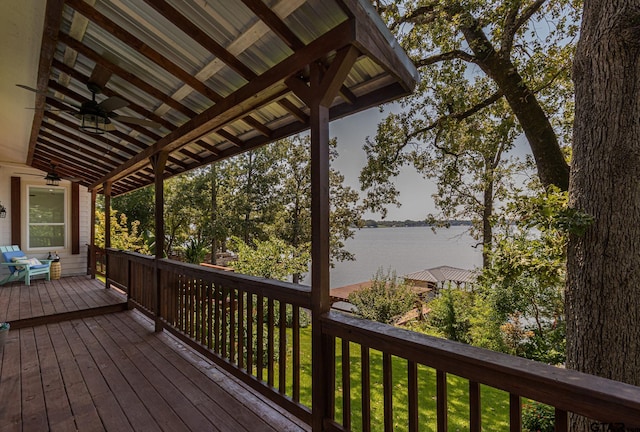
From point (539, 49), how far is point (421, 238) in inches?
1363

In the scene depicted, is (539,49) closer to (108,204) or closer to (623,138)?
(623,138)

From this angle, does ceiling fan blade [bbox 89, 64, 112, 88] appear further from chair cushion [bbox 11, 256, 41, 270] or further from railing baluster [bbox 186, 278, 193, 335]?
chair cushion [bbox 11, 256, 41, 270]

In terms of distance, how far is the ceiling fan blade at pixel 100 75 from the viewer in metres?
2.93

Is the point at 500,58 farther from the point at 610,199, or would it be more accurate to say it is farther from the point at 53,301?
the point at 53,301

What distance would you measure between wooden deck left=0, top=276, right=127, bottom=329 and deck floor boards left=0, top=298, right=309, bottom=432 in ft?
1.90

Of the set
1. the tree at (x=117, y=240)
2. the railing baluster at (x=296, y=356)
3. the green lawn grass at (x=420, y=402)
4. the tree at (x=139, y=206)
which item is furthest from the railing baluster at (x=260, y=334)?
the tree at (x=139, y=206)

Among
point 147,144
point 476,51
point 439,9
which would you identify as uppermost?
point 439,9

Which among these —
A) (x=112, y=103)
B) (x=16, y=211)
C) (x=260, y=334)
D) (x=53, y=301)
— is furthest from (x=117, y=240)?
(x=260, y=334)

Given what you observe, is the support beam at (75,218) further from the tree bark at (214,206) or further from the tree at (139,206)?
the tree at (139,206)

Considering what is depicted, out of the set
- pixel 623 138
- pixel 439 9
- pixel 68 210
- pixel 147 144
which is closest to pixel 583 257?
pixel 623 138

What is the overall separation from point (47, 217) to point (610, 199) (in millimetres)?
10998

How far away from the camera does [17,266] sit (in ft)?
21.6

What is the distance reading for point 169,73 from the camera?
2842 mm

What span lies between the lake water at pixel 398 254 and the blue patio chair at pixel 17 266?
1722 cm
